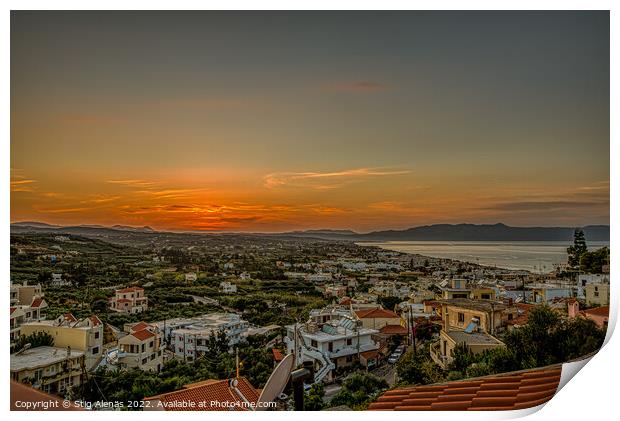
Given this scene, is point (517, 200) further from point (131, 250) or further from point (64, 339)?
point (64, 339)

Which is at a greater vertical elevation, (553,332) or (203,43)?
(203,43)

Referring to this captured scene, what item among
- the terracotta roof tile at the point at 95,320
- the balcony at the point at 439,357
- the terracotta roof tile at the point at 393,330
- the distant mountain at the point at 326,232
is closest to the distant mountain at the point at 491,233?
the distant mountain at the point at 326,232

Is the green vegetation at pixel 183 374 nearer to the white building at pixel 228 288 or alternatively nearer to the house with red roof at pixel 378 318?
the white building at pixel 228 288

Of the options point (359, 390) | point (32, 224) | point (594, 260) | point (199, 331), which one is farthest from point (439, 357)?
point (32, 224)

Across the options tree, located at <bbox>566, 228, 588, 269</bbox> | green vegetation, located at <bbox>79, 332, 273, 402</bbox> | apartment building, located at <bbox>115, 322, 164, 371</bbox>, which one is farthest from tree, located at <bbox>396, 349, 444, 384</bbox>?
apartment building, located at <bbox>115, 322, 164, 371</bbox>

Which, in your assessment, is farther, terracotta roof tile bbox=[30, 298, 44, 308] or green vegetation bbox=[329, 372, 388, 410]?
terracotta roof tile bbox=[30, 298, 44, 308]

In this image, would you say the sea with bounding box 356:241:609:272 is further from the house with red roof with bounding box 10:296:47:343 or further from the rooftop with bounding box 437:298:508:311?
Answer: the house with red roof with bounding box 10:296:47:343
